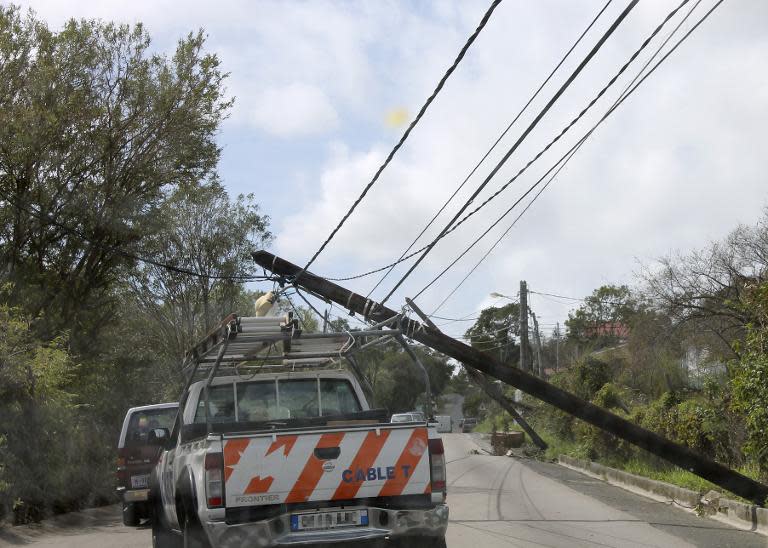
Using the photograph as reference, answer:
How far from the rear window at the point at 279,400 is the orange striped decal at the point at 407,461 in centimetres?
220

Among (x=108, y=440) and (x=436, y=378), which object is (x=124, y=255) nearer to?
(x=108, y=440)

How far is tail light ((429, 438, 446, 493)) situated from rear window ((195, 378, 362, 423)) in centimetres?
228

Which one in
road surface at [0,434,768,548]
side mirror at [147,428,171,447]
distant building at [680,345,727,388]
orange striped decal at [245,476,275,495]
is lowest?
road surface at [0,434,768,548]

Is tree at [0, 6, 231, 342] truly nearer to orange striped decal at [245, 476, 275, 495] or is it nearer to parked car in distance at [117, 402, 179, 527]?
parked car in distance at [117, 402, 179, 527]

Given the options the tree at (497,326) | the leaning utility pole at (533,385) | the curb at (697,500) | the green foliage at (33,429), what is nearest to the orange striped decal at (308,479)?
the leaning utility pole at (533,385)

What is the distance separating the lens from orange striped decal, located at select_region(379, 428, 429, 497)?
7324mm

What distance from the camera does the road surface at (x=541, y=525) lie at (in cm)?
1108

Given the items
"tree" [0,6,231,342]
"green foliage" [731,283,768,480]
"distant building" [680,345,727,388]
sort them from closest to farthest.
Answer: "green foliage" [731,283,768,480], "tree" [0,6,231,342], "distant building" [680,345,727,388]

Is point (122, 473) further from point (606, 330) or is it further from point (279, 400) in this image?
point (606, 330)

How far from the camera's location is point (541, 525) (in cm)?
1283

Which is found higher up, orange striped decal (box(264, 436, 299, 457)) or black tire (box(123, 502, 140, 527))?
orange striped decal (box(264, 436, 299, 457))

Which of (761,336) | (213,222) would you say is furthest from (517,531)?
(213,222)

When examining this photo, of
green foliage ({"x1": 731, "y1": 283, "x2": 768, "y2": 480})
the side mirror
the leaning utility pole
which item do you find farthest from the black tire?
green foliage ({"x1": 731, "y1": 283, "x2": 768, "y2": 480})

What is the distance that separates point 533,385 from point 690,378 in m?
11.7
